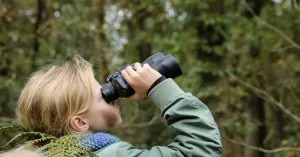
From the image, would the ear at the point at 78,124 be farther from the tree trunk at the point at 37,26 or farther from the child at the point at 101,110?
the tree trunk at the point at 37,26

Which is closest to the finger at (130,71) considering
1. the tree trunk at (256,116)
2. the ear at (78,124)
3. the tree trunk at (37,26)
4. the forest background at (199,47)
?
the ear at (78,124)

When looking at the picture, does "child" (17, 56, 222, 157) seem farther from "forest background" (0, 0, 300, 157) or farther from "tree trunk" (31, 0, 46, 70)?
"tree trunk" (31, 0, 46, 70)

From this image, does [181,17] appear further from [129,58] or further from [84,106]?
[84,106]

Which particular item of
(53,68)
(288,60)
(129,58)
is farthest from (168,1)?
(53,68)

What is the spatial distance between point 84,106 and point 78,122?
0.06 meters

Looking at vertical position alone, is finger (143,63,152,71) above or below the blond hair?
above

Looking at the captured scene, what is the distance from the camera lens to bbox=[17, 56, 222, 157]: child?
1.63 m

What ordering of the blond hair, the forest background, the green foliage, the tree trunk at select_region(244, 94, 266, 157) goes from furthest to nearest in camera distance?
the tree trunk at select_region(244, 94, 266, 157) < the forest background < the blond hair < the green foliage

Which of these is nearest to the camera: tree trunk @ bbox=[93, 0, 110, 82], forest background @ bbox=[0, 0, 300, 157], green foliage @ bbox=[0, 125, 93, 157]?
green foliage @ bbox=[0, 125, 93, 157]

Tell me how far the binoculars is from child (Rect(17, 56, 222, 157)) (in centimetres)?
2

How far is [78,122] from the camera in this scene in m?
1.78

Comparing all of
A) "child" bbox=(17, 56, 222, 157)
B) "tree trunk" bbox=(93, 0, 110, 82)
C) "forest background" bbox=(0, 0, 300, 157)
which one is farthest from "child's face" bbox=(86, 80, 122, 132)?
"tree trunk" bbox=(93, 0, 110, 82)

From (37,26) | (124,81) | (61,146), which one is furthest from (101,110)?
(37,26)

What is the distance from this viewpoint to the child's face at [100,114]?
180 cm
